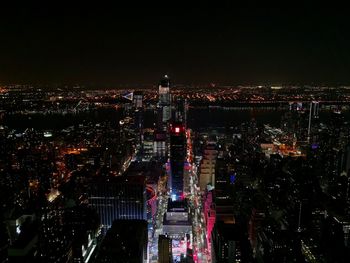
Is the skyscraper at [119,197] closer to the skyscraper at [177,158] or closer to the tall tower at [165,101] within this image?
the skyscraper at [177,158]

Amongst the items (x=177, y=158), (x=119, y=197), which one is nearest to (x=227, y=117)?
(x=177, y=158)

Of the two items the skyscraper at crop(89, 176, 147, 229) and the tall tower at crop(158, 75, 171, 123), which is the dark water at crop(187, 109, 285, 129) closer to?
the tall tower at crop(158, 75, 171, 123)

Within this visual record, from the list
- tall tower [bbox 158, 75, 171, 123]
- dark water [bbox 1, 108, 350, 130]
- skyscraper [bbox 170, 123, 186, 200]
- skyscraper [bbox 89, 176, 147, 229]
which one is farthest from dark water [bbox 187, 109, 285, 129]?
skyscraper [bbox 89, 176, 147, 229]

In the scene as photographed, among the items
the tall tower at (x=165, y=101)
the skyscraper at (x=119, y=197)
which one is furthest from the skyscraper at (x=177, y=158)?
the tall tower at (x=165, y=101)

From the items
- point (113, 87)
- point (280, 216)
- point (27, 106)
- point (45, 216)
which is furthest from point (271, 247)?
point (113, 87)

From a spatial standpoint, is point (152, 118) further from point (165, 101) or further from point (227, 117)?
point (227, 117)

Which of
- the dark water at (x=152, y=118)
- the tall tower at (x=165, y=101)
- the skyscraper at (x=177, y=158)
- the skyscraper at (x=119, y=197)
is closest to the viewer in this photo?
the skyscraper at (x=119, y=197)
